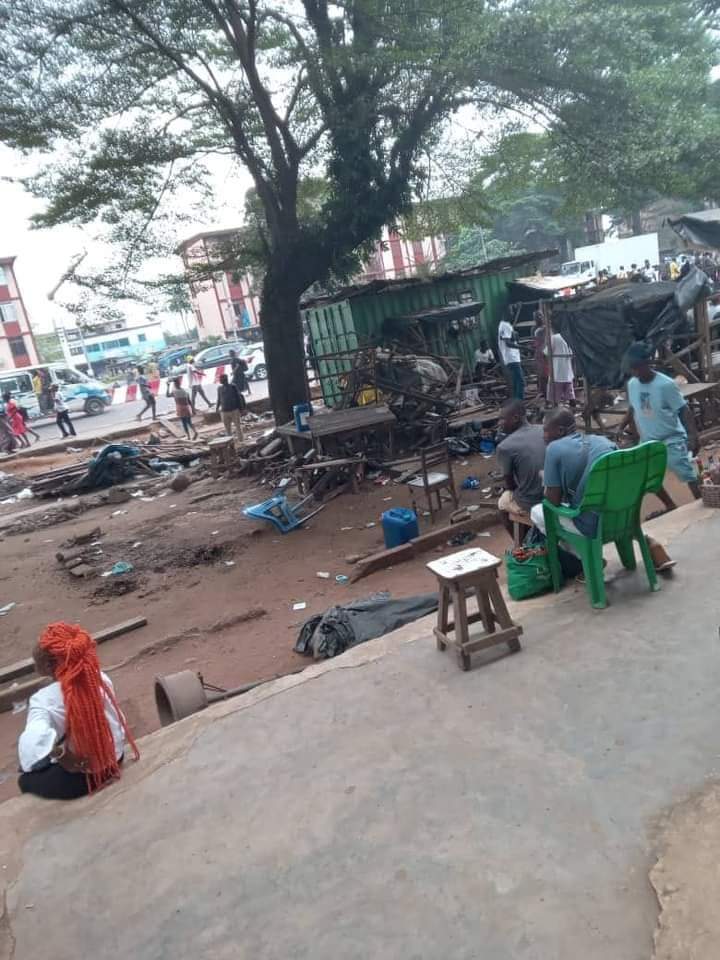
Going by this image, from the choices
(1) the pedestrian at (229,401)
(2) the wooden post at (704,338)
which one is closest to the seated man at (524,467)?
(2) the wooden post at (704,338)

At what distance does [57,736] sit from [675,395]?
16.9 feet

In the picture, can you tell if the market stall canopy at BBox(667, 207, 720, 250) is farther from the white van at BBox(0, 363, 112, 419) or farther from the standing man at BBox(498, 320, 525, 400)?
the white van at BBox(0, 363, 112, 419)

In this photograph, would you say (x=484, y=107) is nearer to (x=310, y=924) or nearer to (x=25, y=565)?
(x=25, y=565)

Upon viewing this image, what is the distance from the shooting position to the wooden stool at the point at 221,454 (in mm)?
13487

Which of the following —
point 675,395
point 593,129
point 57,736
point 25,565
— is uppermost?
point 593,129

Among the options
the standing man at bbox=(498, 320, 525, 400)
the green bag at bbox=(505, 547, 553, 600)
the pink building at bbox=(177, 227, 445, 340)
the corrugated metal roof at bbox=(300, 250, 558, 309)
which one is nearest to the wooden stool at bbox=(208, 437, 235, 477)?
the corrugated metal roof at bbox=(300, 250, 558, 309)

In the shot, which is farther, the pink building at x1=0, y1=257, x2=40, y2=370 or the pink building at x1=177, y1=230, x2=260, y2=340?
the pink building at x1=177, y1=230, x2=260, y2=340

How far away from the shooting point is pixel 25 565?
9945 mm

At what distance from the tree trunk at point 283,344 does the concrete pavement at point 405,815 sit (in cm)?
1022

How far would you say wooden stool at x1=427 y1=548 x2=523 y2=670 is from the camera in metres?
3.95

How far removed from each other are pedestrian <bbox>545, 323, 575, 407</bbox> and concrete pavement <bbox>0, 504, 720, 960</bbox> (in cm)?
763

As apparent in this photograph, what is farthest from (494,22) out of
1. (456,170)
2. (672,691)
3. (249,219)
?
(672,691)

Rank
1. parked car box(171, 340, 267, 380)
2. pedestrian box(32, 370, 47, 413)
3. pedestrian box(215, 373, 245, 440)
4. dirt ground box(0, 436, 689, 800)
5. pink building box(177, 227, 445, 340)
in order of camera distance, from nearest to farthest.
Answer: dirt ground box(0, 436, 689, 800) → pedestrian box(215, 373, 245, 440) → pedestrian box(32, 370, 47, 413) → parked car box(171, 340, 267, 380) → pink building box(177, 227, 445, 340)

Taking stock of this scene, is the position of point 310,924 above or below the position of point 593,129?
below
